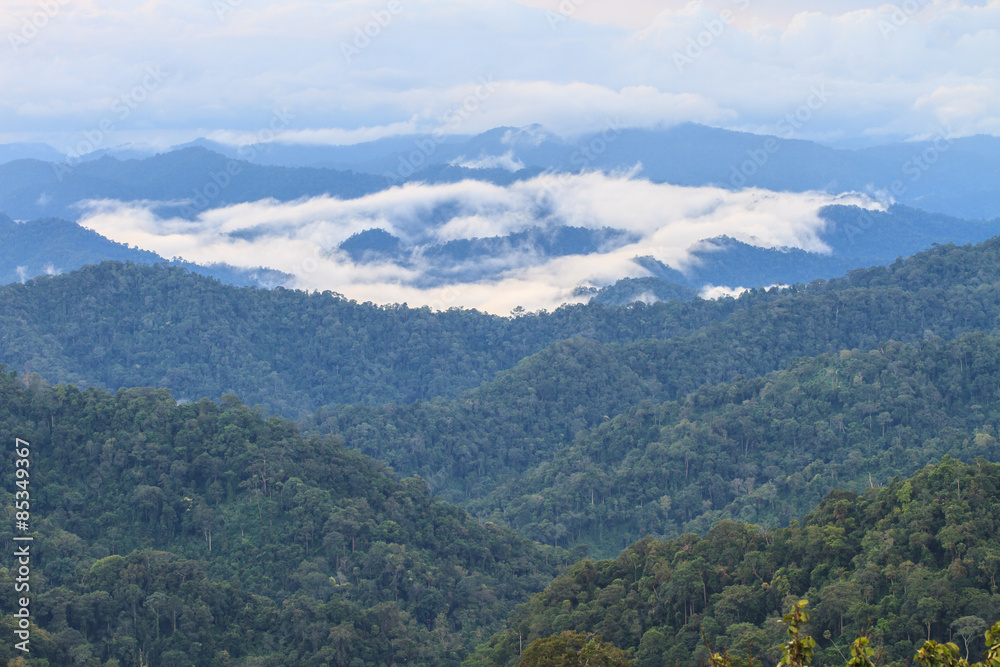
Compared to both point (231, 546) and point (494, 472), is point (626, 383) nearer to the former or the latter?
point (494, 472)

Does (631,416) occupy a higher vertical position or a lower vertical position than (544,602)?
higher

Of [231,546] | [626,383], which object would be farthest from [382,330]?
[231,546]

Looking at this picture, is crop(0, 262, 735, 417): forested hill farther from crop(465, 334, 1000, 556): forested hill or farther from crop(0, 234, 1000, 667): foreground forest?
crop(465, 334, 1000, 556): forested hill

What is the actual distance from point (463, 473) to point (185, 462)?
2677cm

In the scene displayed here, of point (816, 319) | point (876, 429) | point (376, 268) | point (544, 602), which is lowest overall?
point (544, 602)

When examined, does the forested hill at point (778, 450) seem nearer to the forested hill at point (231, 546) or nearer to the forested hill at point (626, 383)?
the forested hill at point (626, 383)

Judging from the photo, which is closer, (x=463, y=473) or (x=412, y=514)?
(x=412, y=514)

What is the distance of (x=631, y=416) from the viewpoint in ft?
209

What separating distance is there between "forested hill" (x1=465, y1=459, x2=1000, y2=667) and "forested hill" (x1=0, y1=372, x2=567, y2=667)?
5.77 metres

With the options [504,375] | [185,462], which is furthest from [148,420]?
[504,375]

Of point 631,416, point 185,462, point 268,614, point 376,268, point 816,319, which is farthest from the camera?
point 376,268

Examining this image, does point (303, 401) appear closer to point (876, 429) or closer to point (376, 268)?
point (876, 429)

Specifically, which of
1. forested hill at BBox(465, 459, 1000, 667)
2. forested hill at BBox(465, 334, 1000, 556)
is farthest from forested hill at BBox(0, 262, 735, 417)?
forested hill at BBox(465, 459, 1000, 667)

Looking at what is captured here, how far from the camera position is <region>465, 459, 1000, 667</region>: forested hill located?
27656 mm
